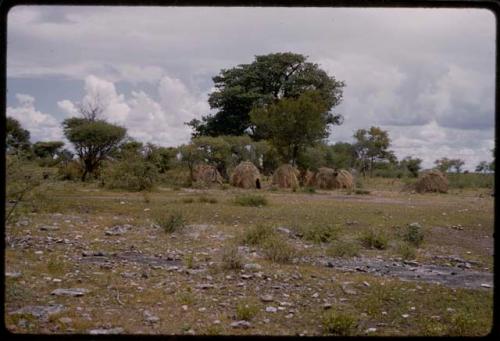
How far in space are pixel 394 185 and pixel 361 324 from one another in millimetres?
18367

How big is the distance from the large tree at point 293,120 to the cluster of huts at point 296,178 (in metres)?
2.11

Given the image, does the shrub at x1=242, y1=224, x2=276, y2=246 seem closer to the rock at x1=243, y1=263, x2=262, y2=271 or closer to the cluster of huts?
the rock at x1=243, y1=263, x2=262, y2=271

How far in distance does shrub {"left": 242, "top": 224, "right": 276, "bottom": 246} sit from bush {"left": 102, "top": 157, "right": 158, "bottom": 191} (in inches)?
293

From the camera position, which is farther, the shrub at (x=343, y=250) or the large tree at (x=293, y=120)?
the large tree at (x=293, y=120)

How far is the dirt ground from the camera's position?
4.55 metres

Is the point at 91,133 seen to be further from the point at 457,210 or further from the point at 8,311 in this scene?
the point at 8,311

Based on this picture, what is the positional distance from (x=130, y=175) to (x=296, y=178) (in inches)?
206

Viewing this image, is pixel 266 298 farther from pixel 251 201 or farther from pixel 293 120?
pixel 293 120


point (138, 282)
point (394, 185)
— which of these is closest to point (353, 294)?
point (138, 282)

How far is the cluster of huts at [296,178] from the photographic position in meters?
17.1

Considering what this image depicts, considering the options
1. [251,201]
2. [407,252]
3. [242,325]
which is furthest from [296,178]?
[242,325]

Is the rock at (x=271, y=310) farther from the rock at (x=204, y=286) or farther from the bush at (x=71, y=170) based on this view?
the bush at (x=71, y=170)

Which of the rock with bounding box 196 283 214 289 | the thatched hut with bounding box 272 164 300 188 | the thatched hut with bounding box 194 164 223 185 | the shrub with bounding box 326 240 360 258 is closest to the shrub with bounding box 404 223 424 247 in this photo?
the shrub with bounding box 326 240 360 258

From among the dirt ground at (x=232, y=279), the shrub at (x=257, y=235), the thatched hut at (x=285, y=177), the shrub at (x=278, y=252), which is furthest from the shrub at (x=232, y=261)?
the thatched hut at (x=285, y=177)
